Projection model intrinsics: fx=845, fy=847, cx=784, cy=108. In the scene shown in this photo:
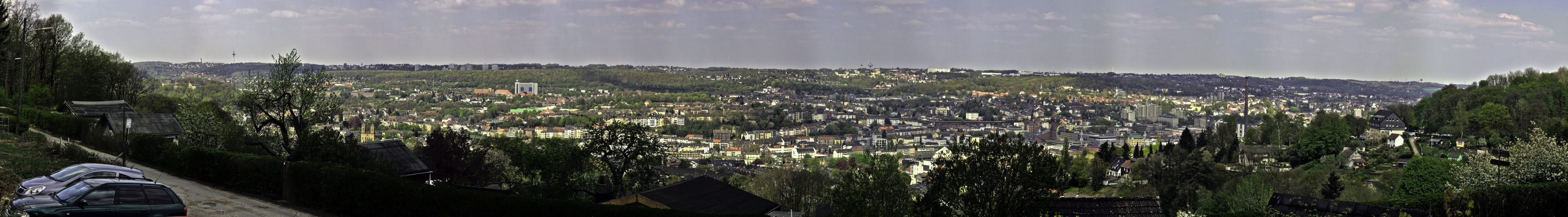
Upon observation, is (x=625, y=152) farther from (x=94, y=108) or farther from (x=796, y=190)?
(x=796, y=190)

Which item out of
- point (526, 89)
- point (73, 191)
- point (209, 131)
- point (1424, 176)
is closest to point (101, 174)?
point (73, 191)

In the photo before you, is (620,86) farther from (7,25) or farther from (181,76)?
(7,25)

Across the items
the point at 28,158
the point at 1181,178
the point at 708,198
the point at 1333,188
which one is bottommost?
the point at 1181,178

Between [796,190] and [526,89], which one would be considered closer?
[796,190]

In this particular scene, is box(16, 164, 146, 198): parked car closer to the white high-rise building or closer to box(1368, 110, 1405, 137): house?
box(1368, 110, 1405, 137): house

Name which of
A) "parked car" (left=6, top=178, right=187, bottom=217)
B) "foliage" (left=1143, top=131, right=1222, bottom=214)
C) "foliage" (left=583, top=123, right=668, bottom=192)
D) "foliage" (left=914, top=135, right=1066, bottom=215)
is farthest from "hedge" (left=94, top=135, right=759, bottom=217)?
"foliage" (left=1143, top=131, right=1222, bottom=214)

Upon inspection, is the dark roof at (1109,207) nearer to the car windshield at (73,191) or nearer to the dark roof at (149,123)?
the car windshield at (73,191)
